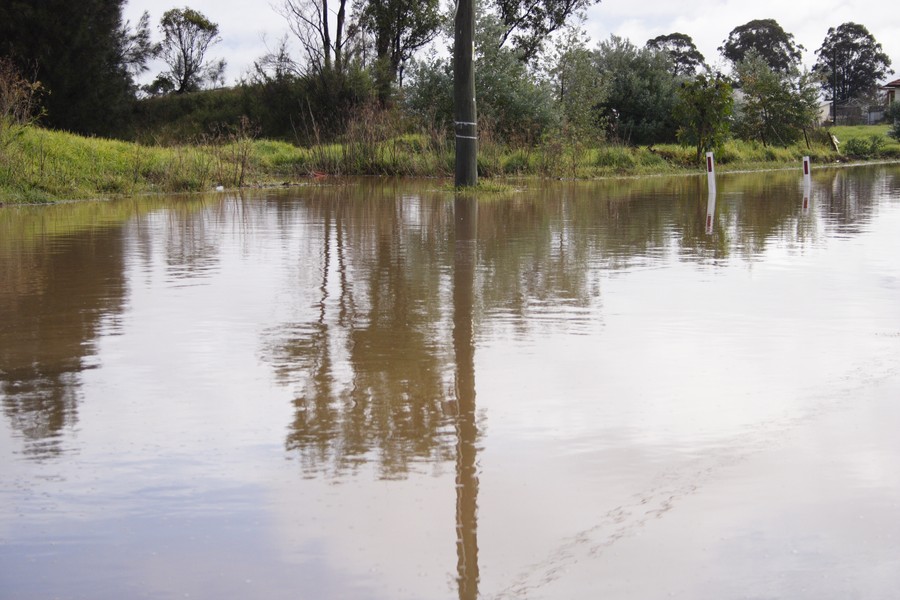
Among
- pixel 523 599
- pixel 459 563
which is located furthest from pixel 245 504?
pixel 523 599

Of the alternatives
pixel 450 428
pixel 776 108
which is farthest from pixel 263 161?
pixel 450 428

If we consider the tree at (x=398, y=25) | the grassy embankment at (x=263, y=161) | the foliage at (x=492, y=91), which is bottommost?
the grassy embankment at (x=263, y=161)

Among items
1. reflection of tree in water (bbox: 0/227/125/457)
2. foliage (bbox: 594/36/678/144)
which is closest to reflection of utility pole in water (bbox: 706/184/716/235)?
reflection of tree in water (bbox: 0/227/125/457)

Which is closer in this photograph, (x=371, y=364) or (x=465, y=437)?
(x=465, y=437)

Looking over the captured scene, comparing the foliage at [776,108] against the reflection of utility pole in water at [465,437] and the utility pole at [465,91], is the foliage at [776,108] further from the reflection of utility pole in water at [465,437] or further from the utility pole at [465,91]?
the reflection of utility pole in water at [465,437]

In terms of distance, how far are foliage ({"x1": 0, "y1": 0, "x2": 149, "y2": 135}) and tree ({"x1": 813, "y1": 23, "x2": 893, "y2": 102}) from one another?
239 feet

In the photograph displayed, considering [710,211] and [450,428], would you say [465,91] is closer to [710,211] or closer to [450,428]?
[710,211]

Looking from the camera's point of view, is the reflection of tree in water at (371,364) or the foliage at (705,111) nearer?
the reflection of tree in water at (371,364)

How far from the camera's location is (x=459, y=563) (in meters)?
3.28

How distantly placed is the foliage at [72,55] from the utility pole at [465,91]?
2335cm

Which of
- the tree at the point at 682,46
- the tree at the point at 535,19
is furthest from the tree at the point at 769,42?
the tree at the point at 535,19

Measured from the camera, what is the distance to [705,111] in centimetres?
3538

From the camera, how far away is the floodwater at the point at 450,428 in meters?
3.27

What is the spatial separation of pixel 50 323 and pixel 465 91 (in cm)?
1467
